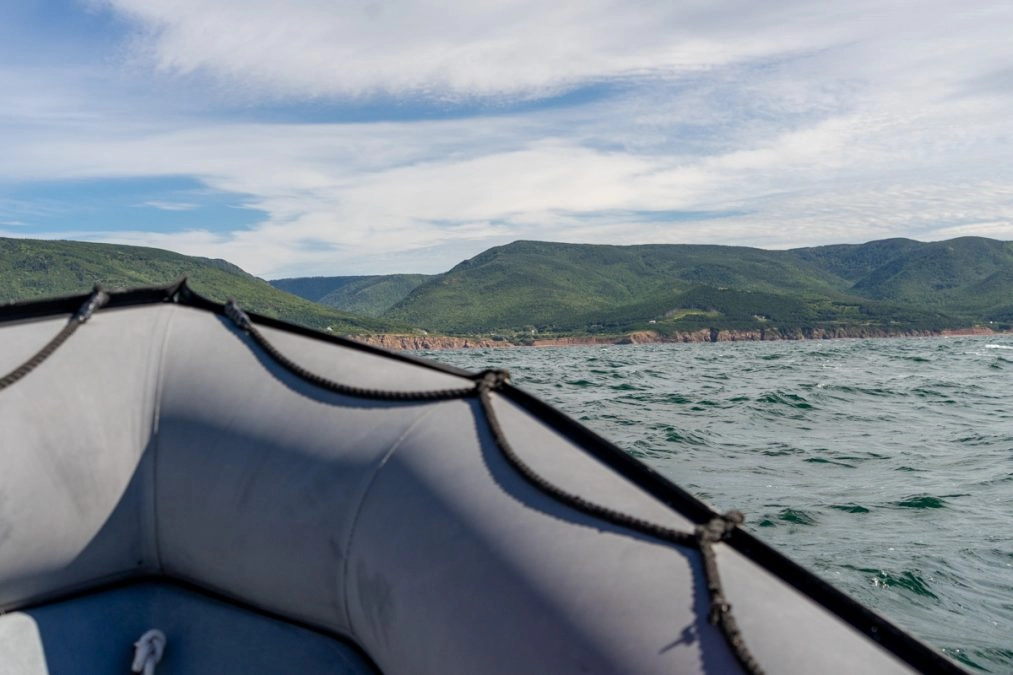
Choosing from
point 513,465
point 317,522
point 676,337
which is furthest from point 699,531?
point 676,337

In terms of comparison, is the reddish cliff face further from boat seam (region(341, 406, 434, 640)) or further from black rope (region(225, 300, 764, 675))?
boat seam (region(341, 406, 434, 640))

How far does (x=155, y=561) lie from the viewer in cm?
278

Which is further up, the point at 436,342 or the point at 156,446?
the point at 156,446

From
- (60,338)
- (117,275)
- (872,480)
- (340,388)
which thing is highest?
(117,275)

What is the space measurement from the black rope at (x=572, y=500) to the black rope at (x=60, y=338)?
1.47 ft

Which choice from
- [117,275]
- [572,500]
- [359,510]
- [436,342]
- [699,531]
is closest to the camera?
[699,531]

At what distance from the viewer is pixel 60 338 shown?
275 cm

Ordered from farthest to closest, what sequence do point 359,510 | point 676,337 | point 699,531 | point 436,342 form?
point 436,342 < point 676,337 < point 359,510 < point 699,531

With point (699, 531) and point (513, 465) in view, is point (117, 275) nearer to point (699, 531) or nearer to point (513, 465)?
point (513, 465)

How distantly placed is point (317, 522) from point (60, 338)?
1.11 metres

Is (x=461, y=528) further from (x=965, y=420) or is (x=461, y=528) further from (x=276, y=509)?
(x=965, y=420)

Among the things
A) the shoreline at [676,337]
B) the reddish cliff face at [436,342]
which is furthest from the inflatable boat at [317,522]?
the reddish cliff face at [436,342]

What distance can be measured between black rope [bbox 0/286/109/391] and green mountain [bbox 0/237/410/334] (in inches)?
4451

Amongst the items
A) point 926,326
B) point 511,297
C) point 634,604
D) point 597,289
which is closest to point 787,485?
point 634,604
